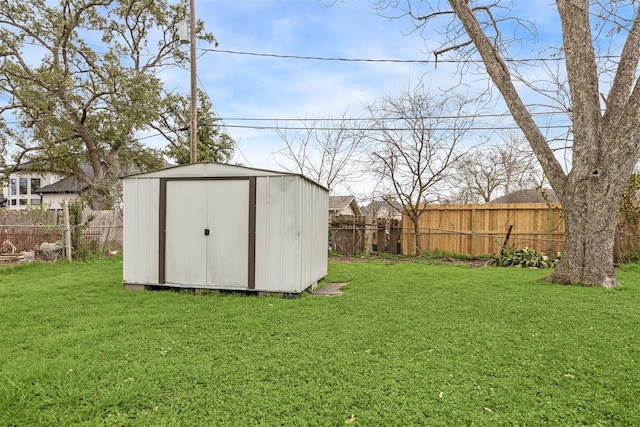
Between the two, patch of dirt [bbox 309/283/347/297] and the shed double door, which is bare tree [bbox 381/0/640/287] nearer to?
patch of dirt [bbox 309/283/347/297]

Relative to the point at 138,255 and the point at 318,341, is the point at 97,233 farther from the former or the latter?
the point at 318,341

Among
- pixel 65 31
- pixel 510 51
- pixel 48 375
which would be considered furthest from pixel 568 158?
pixel 65 31

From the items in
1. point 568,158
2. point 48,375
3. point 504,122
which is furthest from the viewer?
point 504,122

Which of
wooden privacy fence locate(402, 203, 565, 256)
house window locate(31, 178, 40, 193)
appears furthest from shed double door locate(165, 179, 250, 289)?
house window locate(31, 178, 40, 193)

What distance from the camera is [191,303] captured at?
4.82m

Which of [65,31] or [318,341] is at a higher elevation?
[65,31]

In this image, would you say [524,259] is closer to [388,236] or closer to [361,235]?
[388,236]

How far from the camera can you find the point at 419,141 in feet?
33.4

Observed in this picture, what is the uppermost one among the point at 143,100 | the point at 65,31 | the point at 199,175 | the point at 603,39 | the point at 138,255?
the point at 65,31

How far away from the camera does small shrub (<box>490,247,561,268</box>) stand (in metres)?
8.44

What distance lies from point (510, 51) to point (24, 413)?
8.47m

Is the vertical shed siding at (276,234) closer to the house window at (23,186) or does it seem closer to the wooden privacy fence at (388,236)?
the wooden privacy fence at (388,236)

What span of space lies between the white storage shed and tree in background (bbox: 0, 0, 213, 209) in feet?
35.3

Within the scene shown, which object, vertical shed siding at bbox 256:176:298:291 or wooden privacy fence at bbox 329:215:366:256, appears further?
wooden privacy fence at bbox 329:215:366:256
